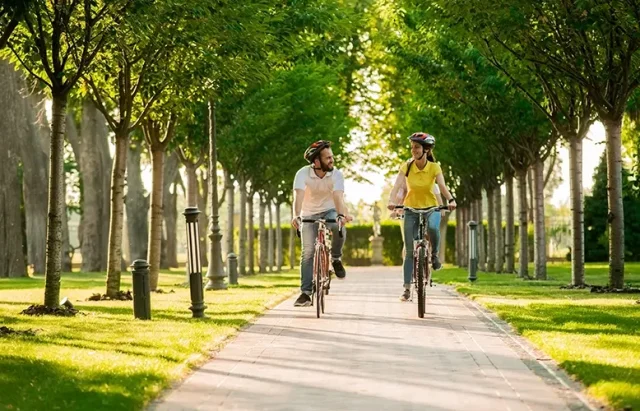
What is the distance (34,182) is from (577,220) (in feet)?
73.2

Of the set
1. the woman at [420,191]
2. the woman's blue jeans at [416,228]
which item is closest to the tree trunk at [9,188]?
the woman at [420,191]

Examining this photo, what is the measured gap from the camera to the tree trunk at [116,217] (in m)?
21.8

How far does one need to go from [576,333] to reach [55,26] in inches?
305

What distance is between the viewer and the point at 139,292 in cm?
1588

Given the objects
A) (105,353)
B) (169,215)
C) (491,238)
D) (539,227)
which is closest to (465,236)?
(491,238)

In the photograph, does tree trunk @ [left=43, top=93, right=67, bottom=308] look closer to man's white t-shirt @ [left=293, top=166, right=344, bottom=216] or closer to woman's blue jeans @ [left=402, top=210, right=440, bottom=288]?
man's white t-shirt @ [left=293, top=166, right=344, bottom=216]

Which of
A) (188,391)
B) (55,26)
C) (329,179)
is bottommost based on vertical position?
(188,391)

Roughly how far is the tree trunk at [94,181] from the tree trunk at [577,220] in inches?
927

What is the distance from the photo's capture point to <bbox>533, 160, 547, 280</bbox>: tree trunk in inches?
1166

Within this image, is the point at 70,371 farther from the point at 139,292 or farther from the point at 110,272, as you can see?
the point at 110,272

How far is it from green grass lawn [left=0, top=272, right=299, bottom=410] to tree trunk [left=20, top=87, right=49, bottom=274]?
22.7m

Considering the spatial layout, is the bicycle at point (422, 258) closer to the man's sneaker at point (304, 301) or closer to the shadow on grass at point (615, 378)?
the man's sneaker at point (304, 301)

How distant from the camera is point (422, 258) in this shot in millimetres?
15305

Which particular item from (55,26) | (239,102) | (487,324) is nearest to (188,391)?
(487,324)
